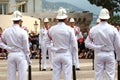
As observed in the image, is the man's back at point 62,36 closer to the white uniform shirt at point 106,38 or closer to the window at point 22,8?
the white uniform shirt at point 106,38

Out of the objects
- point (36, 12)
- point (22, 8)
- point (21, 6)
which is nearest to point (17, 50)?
point (36, 12)

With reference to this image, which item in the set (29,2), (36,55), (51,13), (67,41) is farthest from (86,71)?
(29,2)

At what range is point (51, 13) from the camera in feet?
241

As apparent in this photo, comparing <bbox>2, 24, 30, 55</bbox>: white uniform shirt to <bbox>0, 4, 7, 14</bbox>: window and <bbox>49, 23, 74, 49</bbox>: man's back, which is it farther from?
<bbox>0, 4, 7, 14</bbox>: window

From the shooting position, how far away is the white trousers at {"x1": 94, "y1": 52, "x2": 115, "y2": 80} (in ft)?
50.8

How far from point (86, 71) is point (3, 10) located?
5440 cm

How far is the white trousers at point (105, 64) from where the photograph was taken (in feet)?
50.8

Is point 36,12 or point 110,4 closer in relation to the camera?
point 110,4

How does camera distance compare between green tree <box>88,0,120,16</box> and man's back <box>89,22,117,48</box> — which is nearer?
man's back <box>89,22,117,48</box>

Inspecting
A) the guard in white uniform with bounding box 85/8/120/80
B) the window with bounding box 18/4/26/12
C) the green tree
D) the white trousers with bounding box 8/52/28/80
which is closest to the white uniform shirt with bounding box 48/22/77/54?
the guard in white uniform with bounding box 85/8/120/80

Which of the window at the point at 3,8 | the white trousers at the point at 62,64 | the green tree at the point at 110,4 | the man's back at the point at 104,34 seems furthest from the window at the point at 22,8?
the man's back at the point at 104,34

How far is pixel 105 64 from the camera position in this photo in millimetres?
15602

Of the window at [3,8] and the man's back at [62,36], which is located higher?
the man's back at [62,36]

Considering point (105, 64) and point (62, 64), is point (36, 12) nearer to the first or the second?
point (62, 64)
